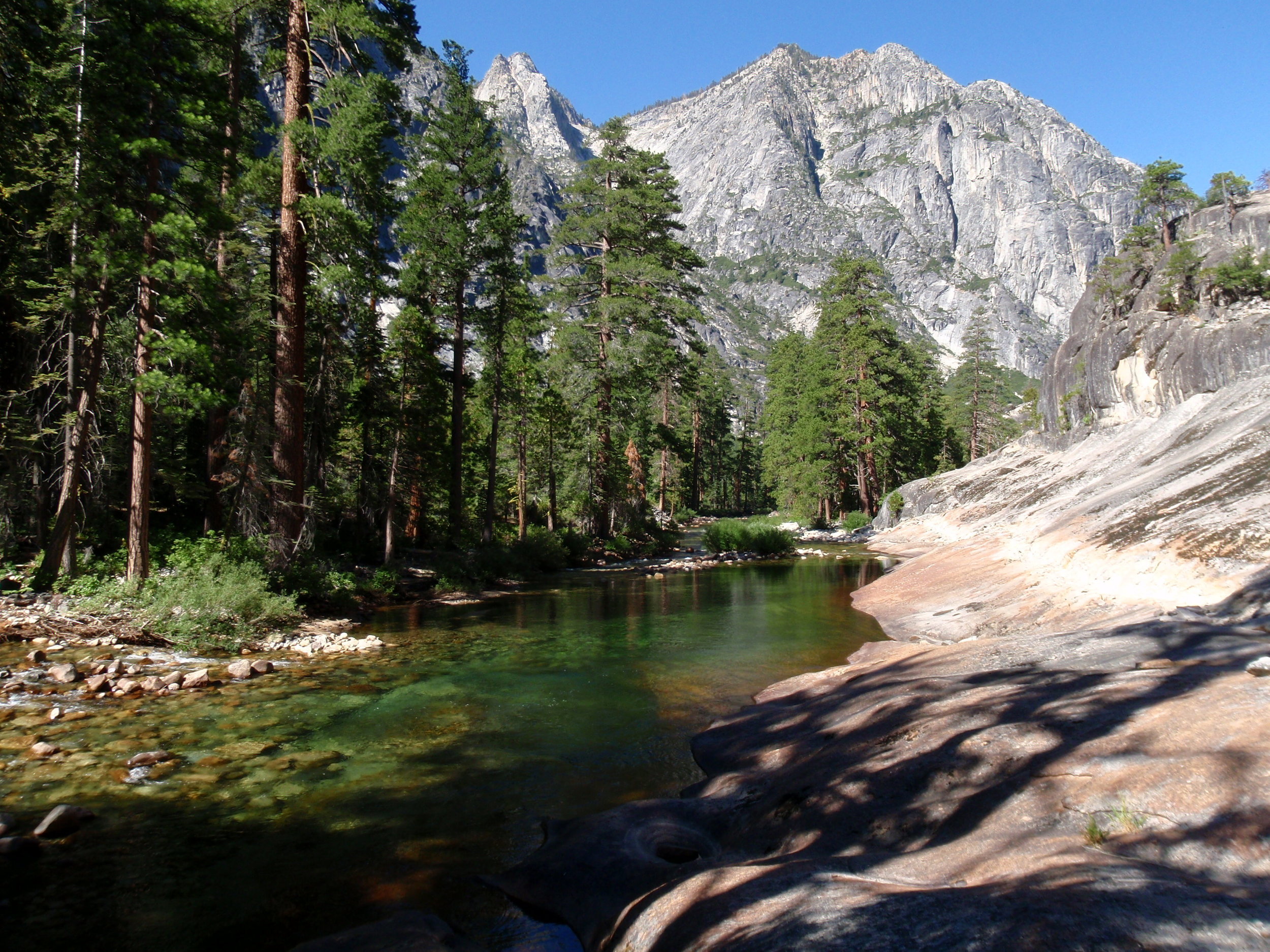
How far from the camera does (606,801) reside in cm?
643

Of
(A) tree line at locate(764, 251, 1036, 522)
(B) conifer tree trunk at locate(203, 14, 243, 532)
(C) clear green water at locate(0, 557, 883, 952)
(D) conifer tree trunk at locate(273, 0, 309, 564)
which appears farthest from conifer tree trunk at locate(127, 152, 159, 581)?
(A) tree line at locate(764, 251, 1036, 522)

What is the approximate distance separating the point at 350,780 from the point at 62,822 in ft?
7.27

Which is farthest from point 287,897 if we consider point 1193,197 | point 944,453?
point 944,453

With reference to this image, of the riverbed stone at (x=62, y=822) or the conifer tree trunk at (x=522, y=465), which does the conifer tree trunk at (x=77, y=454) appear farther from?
the conifer tree trunk at (x=522, y=465)

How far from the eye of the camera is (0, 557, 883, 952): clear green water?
459cm

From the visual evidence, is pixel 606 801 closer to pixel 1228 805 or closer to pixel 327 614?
pixel 1228 805

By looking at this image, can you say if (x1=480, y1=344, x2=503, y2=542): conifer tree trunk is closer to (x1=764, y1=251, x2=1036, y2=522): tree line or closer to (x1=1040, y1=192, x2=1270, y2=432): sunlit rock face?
(x1=1040, y1=192, x2=1270, y2=432): sunlit rock face

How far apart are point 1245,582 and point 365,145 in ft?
55.0

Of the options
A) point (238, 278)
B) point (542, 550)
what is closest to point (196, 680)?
point (238, 278)

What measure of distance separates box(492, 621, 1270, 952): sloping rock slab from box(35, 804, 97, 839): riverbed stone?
365 cm

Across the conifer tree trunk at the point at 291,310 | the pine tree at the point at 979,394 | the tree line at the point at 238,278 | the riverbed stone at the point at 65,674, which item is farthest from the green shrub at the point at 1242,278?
the pine tree at the point at 979,394

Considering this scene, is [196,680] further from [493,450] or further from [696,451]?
[696,451]

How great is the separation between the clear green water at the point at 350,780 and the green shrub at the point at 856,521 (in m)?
32.7

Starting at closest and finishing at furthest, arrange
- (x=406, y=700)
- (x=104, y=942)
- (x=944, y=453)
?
(x=104, y=942) < (x=406, y=700) < (x=944, y=453)
